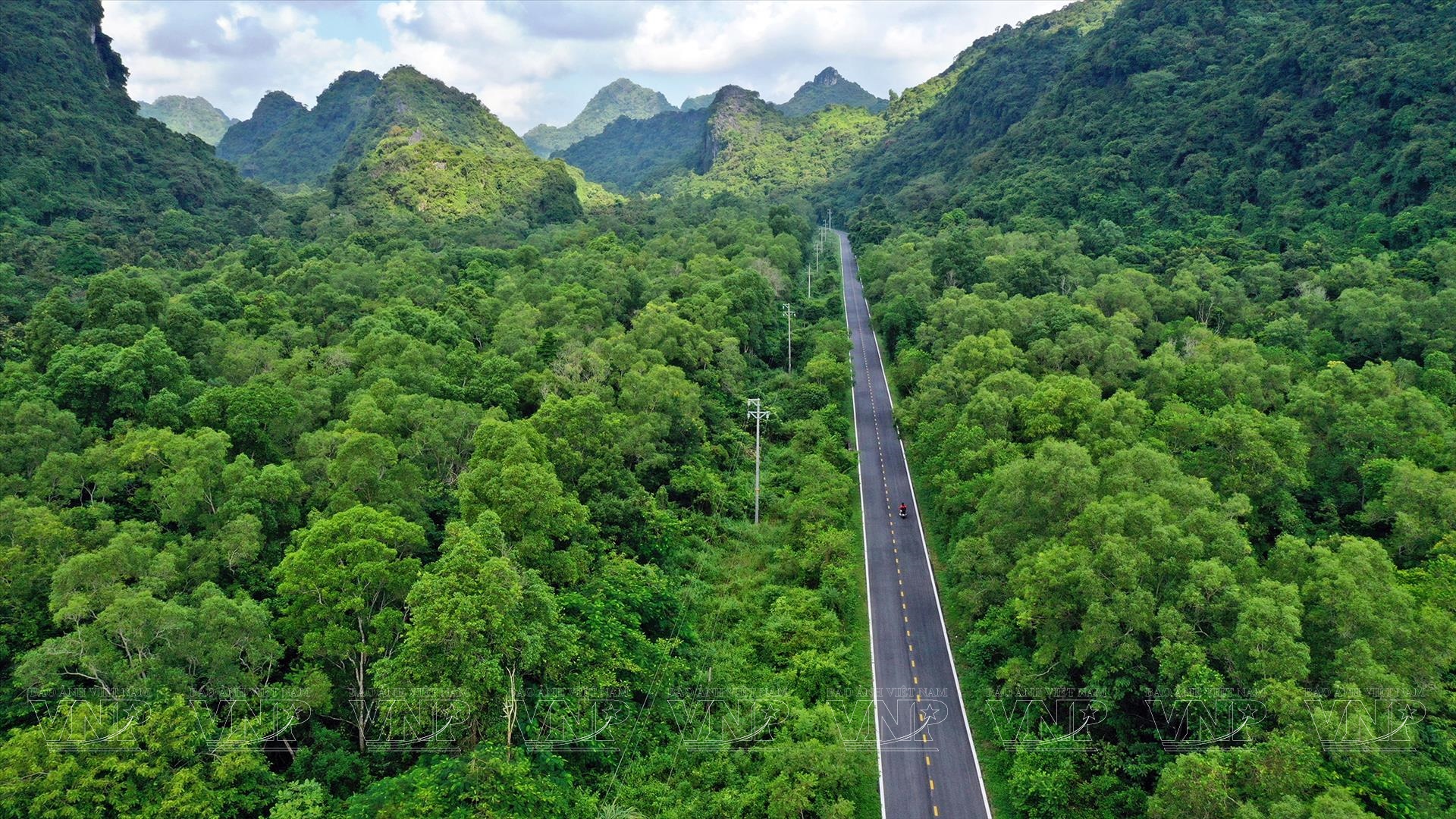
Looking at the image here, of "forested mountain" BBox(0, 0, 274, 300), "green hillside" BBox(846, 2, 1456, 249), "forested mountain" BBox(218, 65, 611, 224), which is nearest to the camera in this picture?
"green hillside" BBox(846, 2, 1456, 249)

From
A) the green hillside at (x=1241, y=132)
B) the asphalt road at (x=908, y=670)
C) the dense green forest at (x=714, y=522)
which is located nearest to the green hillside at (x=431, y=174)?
the dense green forest at (x=714, y=522)

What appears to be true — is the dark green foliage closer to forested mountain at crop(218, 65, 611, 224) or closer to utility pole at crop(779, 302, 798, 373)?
utility pole at crop(779, 302, 798, 373)

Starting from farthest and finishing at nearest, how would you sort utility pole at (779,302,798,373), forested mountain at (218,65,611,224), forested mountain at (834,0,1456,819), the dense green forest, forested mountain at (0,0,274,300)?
forested mountain at (218,65,611,224) → forested mountain at (0,0,274,300) → utility pole at (779,302,798,373) → forested mountain at (834,0,1456,819) → the dense green forest

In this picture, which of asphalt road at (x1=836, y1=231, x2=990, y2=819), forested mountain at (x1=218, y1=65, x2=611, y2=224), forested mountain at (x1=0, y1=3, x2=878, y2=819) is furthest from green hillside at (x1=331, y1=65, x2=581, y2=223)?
asphalt road at (x1=836, y1=231, x2=990, y2=819)

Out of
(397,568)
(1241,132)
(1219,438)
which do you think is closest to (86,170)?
(397,568)

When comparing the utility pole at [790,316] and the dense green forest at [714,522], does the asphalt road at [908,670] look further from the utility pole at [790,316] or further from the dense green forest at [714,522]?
the utility pole at [790,316]
